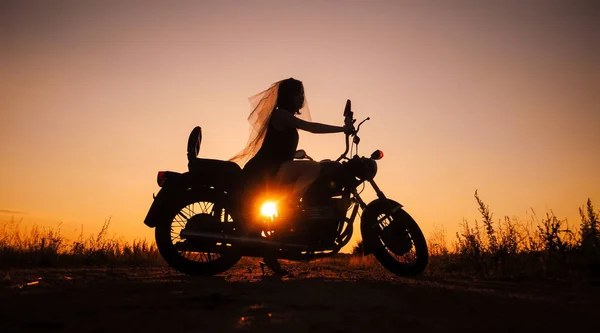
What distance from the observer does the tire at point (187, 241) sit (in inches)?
265

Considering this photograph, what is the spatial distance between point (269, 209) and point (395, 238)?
5.63 ft

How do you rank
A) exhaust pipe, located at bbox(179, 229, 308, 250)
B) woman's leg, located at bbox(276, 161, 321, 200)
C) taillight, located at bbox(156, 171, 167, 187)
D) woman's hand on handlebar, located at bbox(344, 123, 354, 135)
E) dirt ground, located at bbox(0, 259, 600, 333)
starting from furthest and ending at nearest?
woman's hand on handlebar, located at bbox(344, 123, 354, 135) → woman's leg, located at bbox(276, 161, 321, 200) → taillight, located at bbox(156, 171, 167, 187) → exhaust pipe, located at bbox(179, 229, 308, 250) → dirt ground, located at bbox(0, 259, 600, 333)

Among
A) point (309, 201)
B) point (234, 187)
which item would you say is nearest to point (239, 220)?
point (234, 187)

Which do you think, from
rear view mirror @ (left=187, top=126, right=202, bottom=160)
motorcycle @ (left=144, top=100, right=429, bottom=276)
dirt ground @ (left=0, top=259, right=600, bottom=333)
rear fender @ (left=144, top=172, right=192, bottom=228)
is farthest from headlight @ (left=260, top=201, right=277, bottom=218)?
dirt ground @ (left=0, top=259, right=600, bottom=333)

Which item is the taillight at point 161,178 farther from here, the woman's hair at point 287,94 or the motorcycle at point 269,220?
the woman's hair at point 287,94

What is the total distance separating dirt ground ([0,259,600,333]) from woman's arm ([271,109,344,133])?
2.17 meters

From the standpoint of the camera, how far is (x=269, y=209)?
22.8 ft

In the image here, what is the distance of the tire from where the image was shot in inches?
265

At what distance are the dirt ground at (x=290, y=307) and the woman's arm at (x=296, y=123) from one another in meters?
2.17

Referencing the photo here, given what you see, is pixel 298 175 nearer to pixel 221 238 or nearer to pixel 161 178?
pixel 221 238

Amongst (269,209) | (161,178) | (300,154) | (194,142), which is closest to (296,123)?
(300,154)

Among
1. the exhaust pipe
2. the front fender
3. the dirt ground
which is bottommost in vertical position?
the dirt ground

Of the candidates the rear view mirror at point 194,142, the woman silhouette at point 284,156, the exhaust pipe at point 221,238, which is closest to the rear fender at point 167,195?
the rear view mirror at point 194,142

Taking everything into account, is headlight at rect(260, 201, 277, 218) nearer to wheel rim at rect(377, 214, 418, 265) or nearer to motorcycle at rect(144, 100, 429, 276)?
motorcycle at rect(144, 100, 429, 276)
